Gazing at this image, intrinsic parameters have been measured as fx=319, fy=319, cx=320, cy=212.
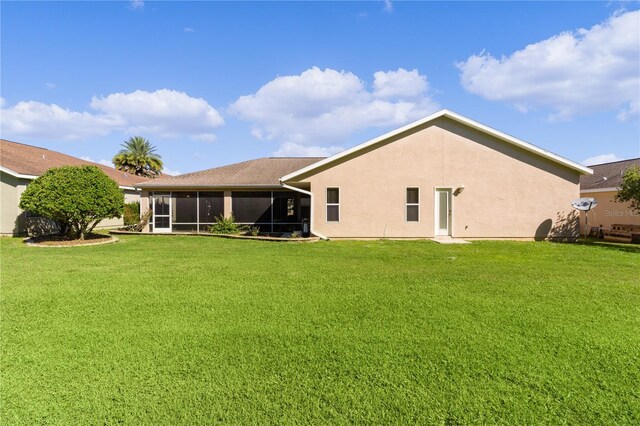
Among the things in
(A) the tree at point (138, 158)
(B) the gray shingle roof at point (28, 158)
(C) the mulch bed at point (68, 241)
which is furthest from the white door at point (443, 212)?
(A) the tree at point (138, 158)

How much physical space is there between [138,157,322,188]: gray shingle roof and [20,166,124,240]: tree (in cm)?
352

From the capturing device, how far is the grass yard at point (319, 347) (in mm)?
2697

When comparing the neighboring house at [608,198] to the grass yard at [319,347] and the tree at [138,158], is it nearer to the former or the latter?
the grass yard at [319,347]

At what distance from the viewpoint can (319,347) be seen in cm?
373

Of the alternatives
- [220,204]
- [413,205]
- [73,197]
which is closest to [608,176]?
[413,205]

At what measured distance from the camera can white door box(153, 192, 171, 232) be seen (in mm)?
17766

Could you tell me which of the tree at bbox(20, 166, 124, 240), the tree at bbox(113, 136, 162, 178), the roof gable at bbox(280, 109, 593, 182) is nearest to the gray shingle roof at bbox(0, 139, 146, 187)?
the tree at bbox(20, 166, 124, 240)

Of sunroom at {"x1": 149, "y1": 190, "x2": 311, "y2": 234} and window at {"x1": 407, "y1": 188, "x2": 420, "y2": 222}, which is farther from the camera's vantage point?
sunroom at {"x1": 149, "y1": 190, "x2": 311, "y2": 234}

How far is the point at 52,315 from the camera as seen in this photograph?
4793 mm

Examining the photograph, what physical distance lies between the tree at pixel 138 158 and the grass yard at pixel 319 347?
1362 inches

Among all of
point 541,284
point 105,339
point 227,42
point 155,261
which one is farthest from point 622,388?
point 227,42

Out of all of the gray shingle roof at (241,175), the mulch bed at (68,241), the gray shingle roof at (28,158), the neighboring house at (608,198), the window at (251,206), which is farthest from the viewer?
the window at (251,206)

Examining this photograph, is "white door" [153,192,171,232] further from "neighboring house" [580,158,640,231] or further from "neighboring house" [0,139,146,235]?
"neighboring house" [580,158,640,231]

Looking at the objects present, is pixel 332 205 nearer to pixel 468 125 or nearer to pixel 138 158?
pixel 468 125
